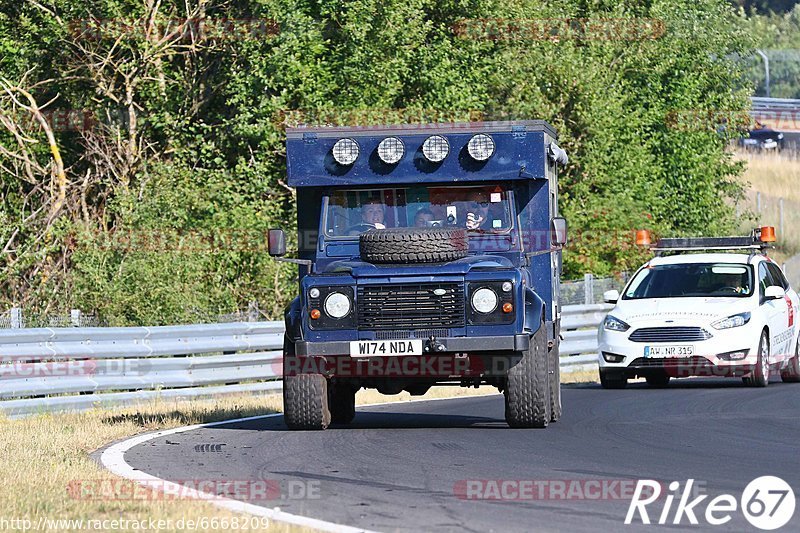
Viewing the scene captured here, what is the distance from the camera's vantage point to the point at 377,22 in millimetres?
27047

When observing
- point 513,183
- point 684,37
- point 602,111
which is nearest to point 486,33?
point 602,111

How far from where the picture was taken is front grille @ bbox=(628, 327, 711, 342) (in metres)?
17.9

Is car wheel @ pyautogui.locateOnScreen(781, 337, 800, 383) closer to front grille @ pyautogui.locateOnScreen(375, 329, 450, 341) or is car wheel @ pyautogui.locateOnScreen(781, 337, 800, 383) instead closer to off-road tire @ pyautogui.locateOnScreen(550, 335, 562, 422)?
Result: off-road tire @ pyautogui.locateOnScreen(550, 335, 562, 422)

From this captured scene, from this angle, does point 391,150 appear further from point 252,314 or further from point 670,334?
point 252,314

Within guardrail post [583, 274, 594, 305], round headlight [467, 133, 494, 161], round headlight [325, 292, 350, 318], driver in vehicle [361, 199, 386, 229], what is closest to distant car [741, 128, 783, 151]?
guardrail post [583, 274, 594, 305]

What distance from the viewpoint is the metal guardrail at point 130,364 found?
51.4 ft

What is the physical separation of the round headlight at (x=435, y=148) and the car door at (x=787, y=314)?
24.2ft

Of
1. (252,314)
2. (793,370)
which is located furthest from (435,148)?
(793,370)

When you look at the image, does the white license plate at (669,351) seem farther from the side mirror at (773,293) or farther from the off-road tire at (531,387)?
the off-road tire at (531,387)

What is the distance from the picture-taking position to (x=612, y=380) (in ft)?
61.9

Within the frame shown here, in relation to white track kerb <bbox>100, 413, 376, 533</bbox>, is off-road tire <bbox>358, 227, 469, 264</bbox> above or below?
above

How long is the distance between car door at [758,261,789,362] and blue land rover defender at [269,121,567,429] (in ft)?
16.6

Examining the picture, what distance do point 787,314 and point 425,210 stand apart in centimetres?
784

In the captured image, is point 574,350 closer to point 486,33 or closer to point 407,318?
point 486,33
